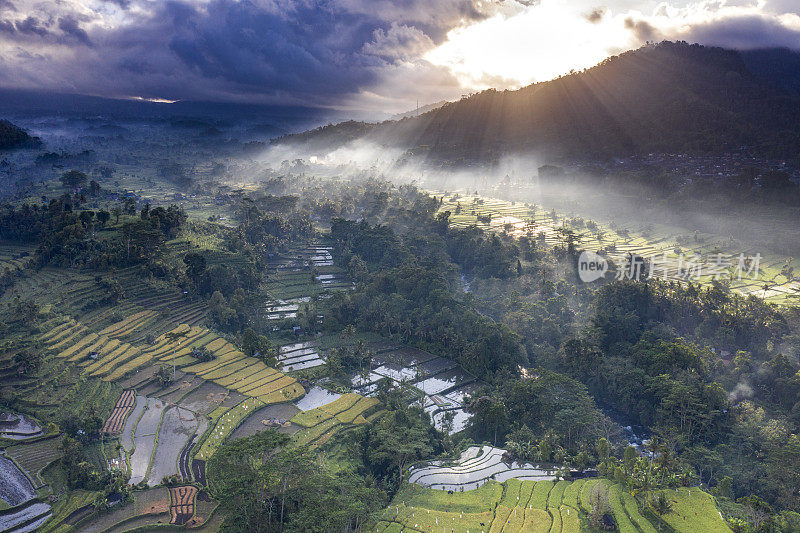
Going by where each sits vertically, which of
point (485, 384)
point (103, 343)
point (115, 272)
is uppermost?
point (115, 272)

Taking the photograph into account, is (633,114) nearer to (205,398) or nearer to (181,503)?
(205,398)

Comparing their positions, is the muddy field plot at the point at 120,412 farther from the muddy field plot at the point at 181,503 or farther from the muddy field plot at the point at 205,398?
the muddy field plot at the point at 181,503

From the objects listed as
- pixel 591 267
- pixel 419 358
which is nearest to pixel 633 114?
pixel 591 267

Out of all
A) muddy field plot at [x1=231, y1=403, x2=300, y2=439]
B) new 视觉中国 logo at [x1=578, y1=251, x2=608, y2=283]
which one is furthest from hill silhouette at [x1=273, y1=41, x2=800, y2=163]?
muddy field plot at [x1=231, y1=403, x2=300, y2=439]

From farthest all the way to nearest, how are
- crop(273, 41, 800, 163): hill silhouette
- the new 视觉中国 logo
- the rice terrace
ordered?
crop(273, 41, 800, 163): hill silhouette, the new 视觉中国 logo, the rice terrace

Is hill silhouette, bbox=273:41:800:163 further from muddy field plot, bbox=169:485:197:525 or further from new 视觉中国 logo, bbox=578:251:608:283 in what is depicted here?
muddy field plot, bbox=169:485:197:525

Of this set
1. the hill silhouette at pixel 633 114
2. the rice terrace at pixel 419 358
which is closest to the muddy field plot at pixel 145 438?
the rice terrace at pixel 419 358

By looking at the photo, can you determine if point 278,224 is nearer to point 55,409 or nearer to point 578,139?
point 55,409

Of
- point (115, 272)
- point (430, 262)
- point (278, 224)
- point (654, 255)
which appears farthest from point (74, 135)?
point (654, 255)
